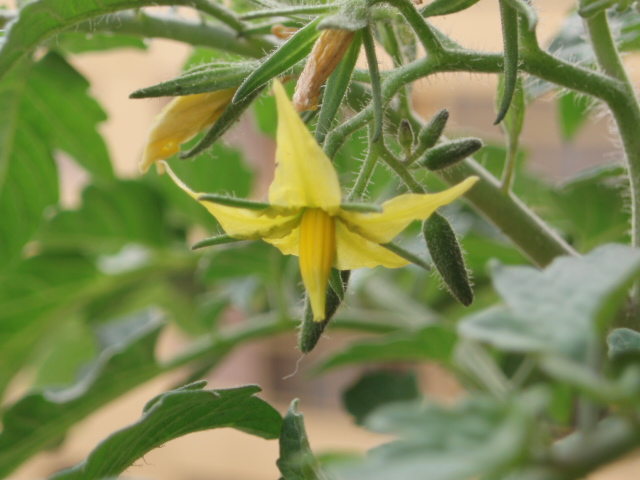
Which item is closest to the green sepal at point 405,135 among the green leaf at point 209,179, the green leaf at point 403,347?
the green leaf at point 403,347

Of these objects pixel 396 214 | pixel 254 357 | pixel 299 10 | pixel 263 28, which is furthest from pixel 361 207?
pixel 254 357

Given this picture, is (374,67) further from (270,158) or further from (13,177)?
(270,158)

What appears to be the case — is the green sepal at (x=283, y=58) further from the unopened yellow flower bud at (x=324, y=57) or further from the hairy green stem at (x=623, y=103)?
the hairy green stem at (x=623, y=103)

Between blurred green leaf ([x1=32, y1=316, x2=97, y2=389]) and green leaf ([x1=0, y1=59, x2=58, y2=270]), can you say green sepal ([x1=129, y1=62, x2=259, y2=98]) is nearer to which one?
green leaf ([x1=0, y1=59, x2=58, y2=270])

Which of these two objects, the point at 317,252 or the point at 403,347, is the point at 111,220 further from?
the point at 317,252

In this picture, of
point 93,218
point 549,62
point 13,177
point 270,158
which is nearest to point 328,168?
point 549,62

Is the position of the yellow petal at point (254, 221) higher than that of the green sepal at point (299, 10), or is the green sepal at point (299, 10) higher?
the green sepal at point (299, 10)

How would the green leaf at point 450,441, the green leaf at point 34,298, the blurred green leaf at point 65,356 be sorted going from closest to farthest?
the green leaf at point 450,441, the green leaf at point 34,298, the blurred green leaf at point 65,356

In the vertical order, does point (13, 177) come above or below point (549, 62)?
above
